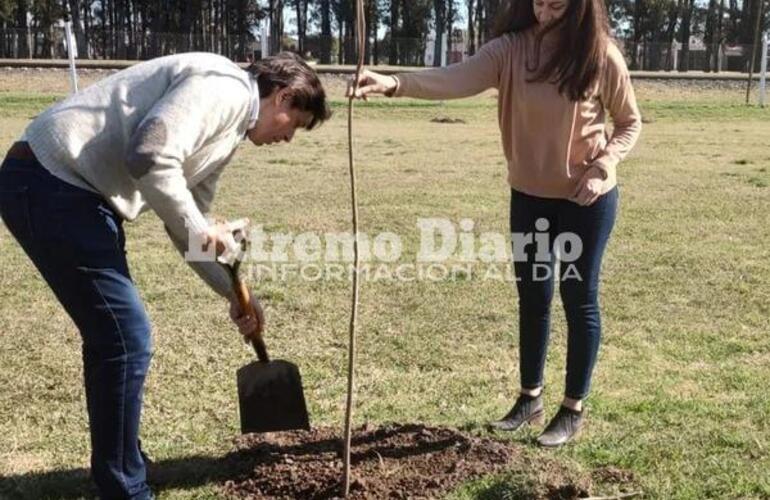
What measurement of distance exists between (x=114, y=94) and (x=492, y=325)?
334 centimetres

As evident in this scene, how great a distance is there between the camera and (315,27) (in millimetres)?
72500

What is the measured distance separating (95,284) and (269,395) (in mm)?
1033

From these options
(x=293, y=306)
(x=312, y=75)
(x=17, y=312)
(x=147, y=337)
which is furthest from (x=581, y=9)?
(x=17, y=312)

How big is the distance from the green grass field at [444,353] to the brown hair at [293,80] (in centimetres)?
149

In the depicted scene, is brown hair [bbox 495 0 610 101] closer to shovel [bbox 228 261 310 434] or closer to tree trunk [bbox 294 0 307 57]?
shovel [bbox 228 261 310 434]

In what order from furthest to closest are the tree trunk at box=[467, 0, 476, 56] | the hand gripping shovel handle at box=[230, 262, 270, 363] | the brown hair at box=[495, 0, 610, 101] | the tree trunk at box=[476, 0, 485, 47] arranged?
the tree trunk at box=[476, 0, 485, 47]
the tree trunk at box=[467, 0, 476, 56]
the brown hair at box=[495, 0, 610, 101]
the hand gripping shovel handle at box=[230, 262, 270, 363]

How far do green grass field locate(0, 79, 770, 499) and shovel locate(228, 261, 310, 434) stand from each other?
0.26 meters

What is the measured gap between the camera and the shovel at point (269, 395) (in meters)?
3.33

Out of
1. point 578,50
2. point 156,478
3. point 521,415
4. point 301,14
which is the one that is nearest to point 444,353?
point 521,415

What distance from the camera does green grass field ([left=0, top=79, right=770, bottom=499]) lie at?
353 centimetres

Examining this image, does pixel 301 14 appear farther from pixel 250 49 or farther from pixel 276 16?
pixel 250 49

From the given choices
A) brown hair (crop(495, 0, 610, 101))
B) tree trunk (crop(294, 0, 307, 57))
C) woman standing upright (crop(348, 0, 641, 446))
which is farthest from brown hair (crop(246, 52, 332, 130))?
tree trunk (crop(294, 0, 307, 57))

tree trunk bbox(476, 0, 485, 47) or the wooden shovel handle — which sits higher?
tree trunk bbox(476, 0, 485, 47)

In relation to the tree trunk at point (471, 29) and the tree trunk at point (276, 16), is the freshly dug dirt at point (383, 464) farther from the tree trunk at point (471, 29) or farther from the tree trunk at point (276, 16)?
the tree trunk at point (276, 16)
